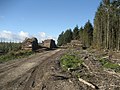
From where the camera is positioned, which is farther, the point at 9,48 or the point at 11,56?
the point at 9,48

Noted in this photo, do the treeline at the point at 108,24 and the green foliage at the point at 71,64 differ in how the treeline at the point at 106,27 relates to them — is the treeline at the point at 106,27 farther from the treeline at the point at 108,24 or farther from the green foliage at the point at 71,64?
the green foliage at the point at 71,64

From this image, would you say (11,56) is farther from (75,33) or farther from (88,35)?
(75,33)

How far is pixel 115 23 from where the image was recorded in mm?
63625

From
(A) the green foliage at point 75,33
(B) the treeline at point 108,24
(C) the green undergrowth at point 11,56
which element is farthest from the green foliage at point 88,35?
(C) the green undergrowth at point 11,56

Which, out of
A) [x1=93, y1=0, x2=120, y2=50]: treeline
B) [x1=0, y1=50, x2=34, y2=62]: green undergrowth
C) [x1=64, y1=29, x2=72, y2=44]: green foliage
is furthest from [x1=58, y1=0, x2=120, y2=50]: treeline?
[x1=64, y1=29, x2=72, y2=44]: green foliage

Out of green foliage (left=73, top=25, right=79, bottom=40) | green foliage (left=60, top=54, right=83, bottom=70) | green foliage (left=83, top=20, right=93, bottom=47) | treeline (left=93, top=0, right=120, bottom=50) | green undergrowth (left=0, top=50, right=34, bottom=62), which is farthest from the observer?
green foliage (left=73, top=25, right=79, bottom=40)

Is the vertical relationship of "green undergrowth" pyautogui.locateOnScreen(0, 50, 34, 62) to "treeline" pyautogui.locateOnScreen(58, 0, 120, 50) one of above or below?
→ below

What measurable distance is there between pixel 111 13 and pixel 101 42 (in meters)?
11.5

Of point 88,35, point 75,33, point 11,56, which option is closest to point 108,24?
point 11,56

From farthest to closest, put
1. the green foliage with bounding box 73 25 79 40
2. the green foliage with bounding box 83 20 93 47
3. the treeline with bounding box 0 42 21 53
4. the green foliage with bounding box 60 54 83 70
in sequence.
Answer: the green foliage with bounding box 73 25 79 40, the green foliage with bounding box 83 20 93 47, the treeline with bounding box 0 42 21 53, the green foliage with bounding box 60 54 83 70

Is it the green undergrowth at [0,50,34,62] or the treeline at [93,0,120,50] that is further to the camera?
the treeline at [93,0,120,50]

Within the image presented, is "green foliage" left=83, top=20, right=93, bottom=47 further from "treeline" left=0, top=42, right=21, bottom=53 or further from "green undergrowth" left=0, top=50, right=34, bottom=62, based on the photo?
"green undergrowth" left=0, top=50, right=34, bottom=62

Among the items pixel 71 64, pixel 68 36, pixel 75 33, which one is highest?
pixel 75 33

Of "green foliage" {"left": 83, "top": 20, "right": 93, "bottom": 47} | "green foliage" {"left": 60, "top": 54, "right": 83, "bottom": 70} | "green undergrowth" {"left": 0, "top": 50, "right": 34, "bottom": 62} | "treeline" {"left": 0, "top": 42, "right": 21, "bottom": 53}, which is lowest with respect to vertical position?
"green foliage" {"left": 60, "top": 54, "right": 83, "bottom": 70}
